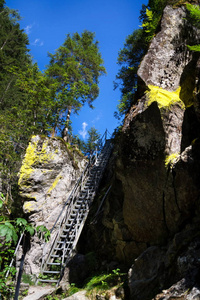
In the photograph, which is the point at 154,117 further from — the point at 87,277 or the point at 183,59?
the point at 87,277

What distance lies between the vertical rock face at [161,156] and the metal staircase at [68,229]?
7.34 ft

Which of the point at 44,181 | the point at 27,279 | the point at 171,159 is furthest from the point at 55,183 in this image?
the point at 171,159

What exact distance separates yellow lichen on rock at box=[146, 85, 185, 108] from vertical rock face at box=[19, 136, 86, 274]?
22.5ft

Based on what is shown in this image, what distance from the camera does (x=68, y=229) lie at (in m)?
8.45

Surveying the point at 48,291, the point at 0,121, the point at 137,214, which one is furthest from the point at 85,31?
the point at 48,291

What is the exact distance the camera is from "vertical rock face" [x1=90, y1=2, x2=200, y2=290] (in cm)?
426

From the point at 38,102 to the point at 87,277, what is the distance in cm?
1095

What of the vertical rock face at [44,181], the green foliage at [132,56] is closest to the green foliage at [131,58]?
the green foliage at [132,56]

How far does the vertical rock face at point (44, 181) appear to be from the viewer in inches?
351

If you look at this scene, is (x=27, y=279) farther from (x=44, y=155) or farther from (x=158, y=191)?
(x=158, y=191)

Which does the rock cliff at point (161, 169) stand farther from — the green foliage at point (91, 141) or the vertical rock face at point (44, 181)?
the green foliage at point (91, 141)

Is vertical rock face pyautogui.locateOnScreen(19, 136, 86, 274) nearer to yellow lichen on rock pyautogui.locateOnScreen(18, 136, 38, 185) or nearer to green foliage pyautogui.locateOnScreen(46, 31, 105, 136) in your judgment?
yellow lichen on rock pyautogui.locateOnScreen(18, 136, 38, 185)

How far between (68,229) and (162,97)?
21.9 ft

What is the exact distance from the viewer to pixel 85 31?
62.4 ft
